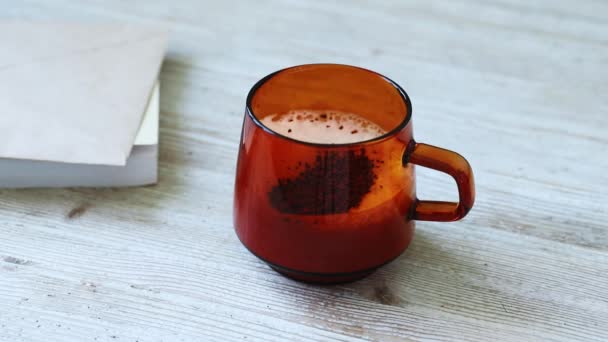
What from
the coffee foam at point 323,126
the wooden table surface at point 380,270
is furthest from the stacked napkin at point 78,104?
the coffee foam at point 323,126

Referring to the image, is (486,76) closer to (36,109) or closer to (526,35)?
(526,35)

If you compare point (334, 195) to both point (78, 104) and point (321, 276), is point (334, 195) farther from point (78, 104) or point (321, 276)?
point (78, 104)

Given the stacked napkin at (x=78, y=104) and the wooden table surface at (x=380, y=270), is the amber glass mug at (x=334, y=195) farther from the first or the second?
the stacked napkin at (x=78, y=104)

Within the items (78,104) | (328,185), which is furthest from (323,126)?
(78,104)

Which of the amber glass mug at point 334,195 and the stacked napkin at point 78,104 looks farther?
the stacked napkin at point 78,104

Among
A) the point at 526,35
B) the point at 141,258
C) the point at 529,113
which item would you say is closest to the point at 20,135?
the point at 141,258

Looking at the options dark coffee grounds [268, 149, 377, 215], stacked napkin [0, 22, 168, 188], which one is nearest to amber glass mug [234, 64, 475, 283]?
dark coffee grounds [268, 149, 377, 215]

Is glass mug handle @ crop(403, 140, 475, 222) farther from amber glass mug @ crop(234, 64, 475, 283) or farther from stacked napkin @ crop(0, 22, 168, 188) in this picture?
stacked napkin @ crop(0, 22, 168, 188)
